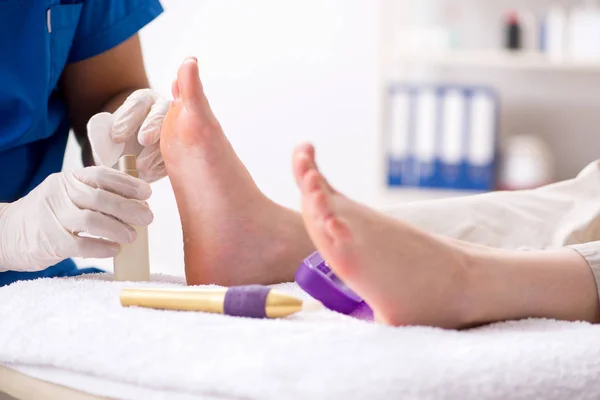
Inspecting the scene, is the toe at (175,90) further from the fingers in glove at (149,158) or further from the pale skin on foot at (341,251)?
the fingers in glove at (149,158)

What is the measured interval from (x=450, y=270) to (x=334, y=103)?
2.30 meters

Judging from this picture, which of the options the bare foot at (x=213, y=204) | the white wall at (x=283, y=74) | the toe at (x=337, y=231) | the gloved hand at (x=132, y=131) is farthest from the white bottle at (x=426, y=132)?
the toe at (x=337, y=231)

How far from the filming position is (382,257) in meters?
0.61

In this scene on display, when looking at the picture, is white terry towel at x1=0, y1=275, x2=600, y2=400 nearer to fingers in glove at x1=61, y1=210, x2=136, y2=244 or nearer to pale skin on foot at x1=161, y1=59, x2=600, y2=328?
pale skin on foot at x1=161, y1=59, x2=600, y2=328

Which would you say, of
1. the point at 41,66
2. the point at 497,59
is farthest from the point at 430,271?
the point at 497,59

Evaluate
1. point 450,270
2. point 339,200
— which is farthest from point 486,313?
point 339,200

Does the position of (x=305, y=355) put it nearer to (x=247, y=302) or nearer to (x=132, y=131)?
(x=247, y=302)

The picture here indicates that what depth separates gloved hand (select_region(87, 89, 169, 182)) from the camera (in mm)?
926

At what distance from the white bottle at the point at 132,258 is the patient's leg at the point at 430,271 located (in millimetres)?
312

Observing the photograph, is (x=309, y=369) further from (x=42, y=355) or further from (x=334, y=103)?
(x=334, y=103)

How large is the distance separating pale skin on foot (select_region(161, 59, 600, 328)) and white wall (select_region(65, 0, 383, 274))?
6.03 ft

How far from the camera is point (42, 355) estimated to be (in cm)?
65

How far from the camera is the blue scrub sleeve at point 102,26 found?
120 cm

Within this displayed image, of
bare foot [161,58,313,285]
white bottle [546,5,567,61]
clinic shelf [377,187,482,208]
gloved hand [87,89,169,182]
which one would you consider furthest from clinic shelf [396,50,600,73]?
bare foot [161,58,313,285]
